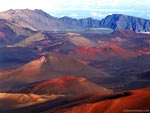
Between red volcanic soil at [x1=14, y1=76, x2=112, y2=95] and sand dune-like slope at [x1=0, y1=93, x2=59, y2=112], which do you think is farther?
red volcanic soil at [x1=14, y1=76, x2=112, y2=95]

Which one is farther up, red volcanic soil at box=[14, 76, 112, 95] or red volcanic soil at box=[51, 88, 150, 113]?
red volcanic soil at box=[51, 88, 150, 113]

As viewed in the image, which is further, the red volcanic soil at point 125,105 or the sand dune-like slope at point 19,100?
the sand dune-like slope at point 19,100

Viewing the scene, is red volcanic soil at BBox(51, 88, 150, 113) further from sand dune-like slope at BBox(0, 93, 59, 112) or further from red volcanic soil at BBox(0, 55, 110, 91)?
red volcanic soil at BBox(0, 55, 110, 91)

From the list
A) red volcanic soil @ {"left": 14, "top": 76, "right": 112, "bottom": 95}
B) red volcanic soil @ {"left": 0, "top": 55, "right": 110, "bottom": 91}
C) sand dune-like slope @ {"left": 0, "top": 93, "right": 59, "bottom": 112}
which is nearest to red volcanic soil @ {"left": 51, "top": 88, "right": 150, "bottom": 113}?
sand dune-like slope @ {"left": 0, "top": 93, "right": 59, "bottom": 112}

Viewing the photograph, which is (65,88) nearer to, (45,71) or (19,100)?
(19,100)

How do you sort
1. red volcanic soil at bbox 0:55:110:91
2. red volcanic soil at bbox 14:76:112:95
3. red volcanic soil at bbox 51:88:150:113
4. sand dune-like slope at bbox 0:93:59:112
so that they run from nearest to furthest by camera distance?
red volcanic soil at bbox 51:88:150:113, sand dune-like slope at bbox 0:93:59:112, red volcanic soil at bbox 14:76:112:95, red volcanic soil at bbox 0:55:110:91

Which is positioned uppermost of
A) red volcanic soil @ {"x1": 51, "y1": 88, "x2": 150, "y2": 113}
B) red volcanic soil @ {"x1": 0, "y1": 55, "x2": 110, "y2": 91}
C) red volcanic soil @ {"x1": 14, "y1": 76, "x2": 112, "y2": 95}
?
red volcanic soil @ {"x1": 51, "y1": 88, "x2": 150, "y2": 113}

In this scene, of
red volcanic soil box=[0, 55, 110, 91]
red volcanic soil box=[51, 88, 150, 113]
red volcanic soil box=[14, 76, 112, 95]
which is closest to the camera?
red volcanic soil box=[51, 88, 150, 113]

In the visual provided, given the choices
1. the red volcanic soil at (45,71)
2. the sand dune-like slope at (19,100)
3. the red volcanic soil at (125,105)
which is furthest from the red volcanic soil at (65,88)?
the red volcanic soil at (125,105)

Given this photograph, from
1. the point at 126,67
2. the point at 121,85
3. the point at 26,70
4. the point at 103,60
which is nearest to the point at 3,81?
the point at 26,70

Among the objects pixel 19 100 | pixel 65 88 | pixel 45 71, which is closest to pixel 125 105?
pixel 19 100

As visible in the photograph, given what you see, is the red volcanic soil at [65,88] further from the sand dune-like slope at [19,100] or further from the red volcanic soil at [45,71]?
the red volcanic soil at [45,71]
